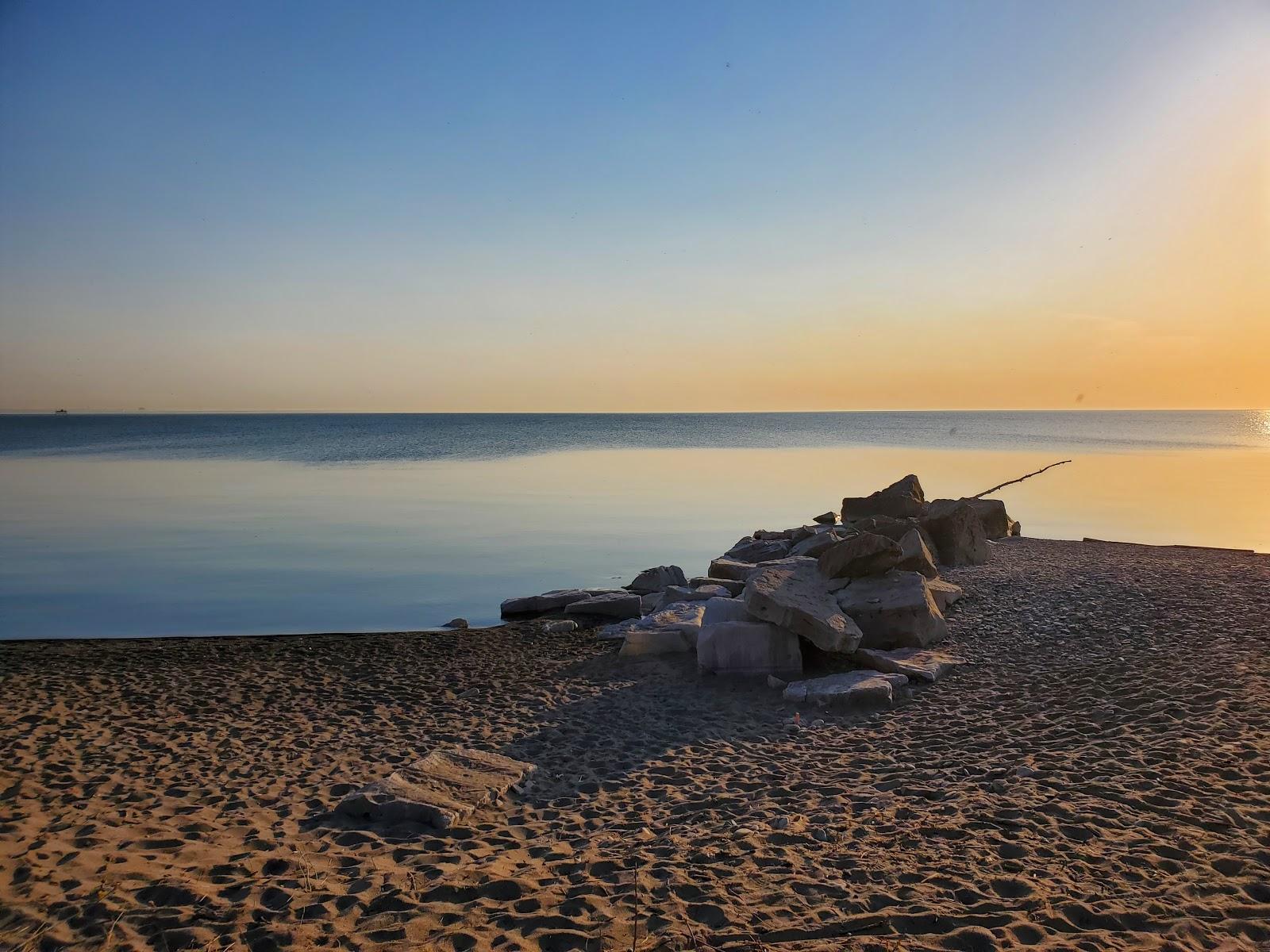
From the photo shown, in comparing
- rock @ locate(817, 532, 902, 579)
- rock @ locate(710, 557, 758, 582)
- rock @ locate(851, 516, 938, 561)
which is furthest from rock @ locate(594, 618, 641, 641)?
rock @ locate(851, 516, 938, 561)

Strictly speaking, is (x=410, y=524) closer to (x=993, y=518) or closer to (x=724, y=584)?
(x=724, y=584)

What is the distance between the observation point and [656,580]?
15414mm

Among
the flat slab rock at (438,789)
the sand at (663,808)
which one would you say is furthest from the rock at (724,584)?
the flat slab rock at (438,789)

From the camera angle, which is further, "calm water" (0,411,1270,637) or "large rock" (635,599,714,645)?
"calm water" (0,411,1270,637)

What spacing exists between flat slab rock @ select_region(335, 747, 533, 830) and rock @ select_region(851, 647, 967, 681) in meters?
4.31

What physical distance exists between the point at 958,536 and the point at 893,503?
92.9 inches

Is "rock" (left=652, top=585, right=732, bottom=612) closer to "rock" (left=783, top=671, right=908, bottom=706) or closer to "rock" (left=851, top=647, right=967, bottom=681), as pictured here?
"rock" (left=851, top=647, right=967, bottom=681)

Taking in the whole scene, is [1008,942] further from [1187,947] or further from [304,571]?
[304,571]

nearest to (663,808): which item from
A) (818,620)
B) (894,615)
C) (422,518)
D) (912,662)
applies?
(818,620)

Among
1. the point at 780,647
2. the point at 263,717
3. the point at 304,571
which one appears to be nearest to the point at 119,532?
the point at 304,571

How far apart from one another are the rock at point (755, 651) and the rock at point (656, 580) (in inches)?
221

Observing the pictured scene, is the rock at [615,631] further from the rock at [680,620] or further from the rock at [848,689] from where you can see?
the rock at [848,689]

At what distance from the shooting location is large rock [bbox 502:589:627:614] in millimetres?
14336

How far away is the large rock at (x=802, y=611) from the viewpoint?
9.20 m
